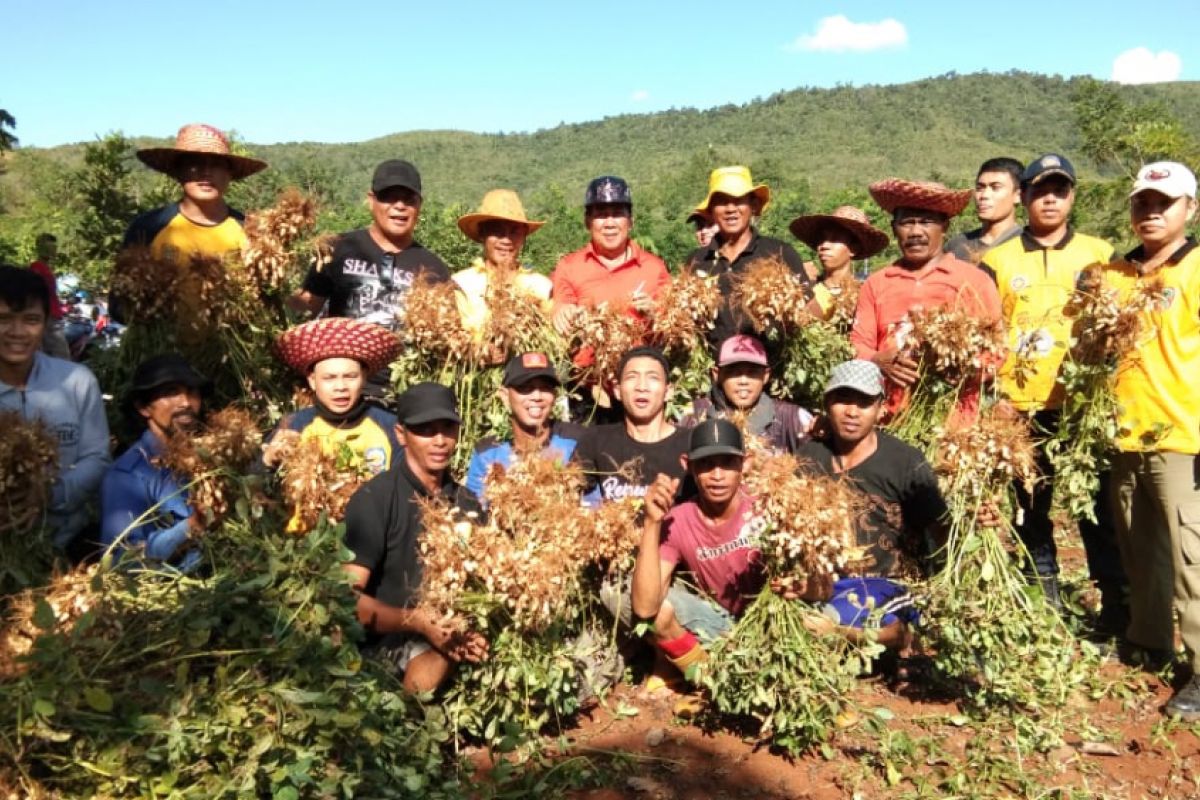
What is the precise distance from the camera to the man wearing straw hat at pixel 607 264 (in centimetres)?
474

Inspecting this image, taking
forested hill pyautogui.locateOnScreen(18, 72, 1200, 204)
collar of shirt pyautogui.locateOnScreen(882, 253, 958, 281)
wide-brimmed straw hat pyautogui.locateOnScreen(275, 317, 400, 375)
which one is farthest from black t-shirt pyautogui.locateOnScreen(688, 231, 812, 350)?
forested hill pyautogui.locateOnScreen(18, 72, 1200, 204)

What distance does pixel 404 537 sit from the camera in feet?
12.2

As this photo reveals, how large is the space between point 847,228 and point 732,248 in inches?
39.6

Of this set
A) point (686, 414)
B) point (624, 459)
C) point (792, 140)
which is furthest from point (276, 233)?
point (792, 140)

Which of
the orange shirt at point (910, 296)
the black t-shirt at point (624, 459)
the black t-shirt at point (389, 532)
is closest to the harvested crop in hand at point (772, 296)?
the orange shirt at point (910, 296)

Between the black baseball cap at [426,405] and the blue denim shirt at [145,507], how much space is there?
0.93m

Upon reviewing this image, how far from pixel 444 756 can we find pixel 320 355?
74.0 inches

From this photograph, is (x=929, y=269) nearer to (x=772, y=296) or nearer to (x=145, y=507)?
(x=772, y=296)

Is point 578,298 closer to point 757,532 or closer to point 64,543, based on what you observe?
point 757,532

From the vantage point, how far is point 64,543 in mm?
3566

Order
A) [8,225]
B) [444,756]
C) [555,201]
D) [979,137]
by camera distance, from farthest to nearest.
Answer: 1. [979,137]
2. [555,201]
3. [8,225]
4. [444,756]

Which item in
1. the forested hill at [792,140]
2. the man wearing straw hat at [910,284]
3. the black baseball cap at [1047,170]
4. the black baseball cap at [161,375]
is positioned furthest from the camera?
the forested hill at [792,140]

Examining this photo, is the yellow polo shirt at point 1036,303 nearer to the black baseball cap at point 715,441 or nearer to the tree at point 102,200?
the black baseball cap at point 715,441

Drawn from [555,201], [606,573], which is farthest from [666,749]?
[555,201]
